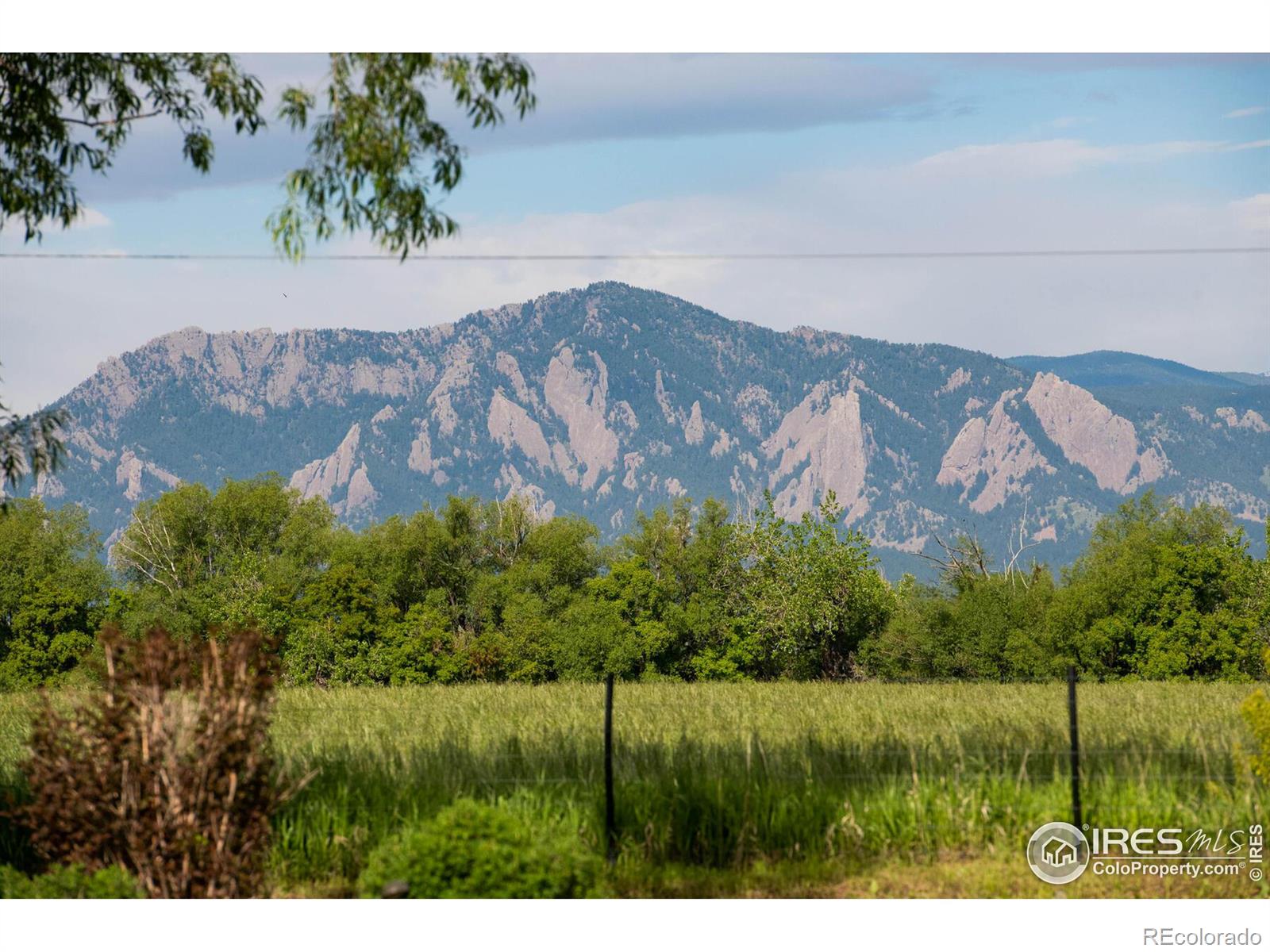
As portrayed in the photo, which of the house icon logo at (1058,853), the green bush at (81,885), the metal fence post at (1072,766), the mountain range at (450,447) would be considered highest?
the mountain range at (450,447)

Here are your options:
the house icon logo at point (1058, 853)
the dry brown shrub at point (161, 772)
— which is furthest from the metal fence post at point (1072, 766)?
the dry brown shrub at point (161, 772)

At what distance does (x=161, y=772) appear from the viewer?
5.60 meters

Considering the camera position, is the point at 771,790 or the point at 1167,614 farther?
the point at 1167,614

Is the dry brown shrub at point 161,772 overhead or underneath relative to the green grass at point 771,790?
overhead

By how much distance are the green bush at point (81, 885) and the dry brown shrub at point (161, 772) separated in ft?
0.33

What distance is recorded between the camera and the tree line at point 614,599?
27.9 meters

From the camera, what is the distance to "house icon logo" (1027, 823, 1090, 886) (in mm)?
6953

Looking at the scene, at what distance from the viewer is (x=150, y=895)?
18.8ft

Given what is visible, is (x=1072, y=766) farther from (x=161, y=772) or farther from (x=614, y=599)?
(x=614, y=599)

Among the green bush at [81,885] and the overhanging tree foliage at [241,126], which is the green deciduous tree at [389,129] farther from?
the green bush at [81,885]

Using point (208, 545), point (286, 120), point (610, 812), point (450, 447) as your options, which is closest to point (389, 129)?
point (286, 120)

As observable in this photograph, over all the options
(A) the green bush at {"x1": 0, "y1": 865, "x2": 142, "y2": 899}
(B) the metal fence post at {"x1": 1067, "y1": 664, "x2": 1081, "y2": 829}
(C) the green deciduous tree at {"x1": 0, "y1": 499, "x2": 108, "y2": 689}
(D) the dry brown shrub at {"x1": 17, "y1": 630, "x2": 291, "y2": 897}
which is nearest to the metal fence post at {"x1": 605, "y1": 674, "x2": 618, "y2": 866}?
(D) the dry brown shrub at {"x1": 17, "y1": 630, "x2": 291, "y2": 897}

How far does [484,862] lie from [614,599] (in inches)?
1006

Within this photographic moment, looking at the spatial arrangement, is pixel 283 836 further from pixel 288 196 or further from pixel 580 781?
pixel 288 196
